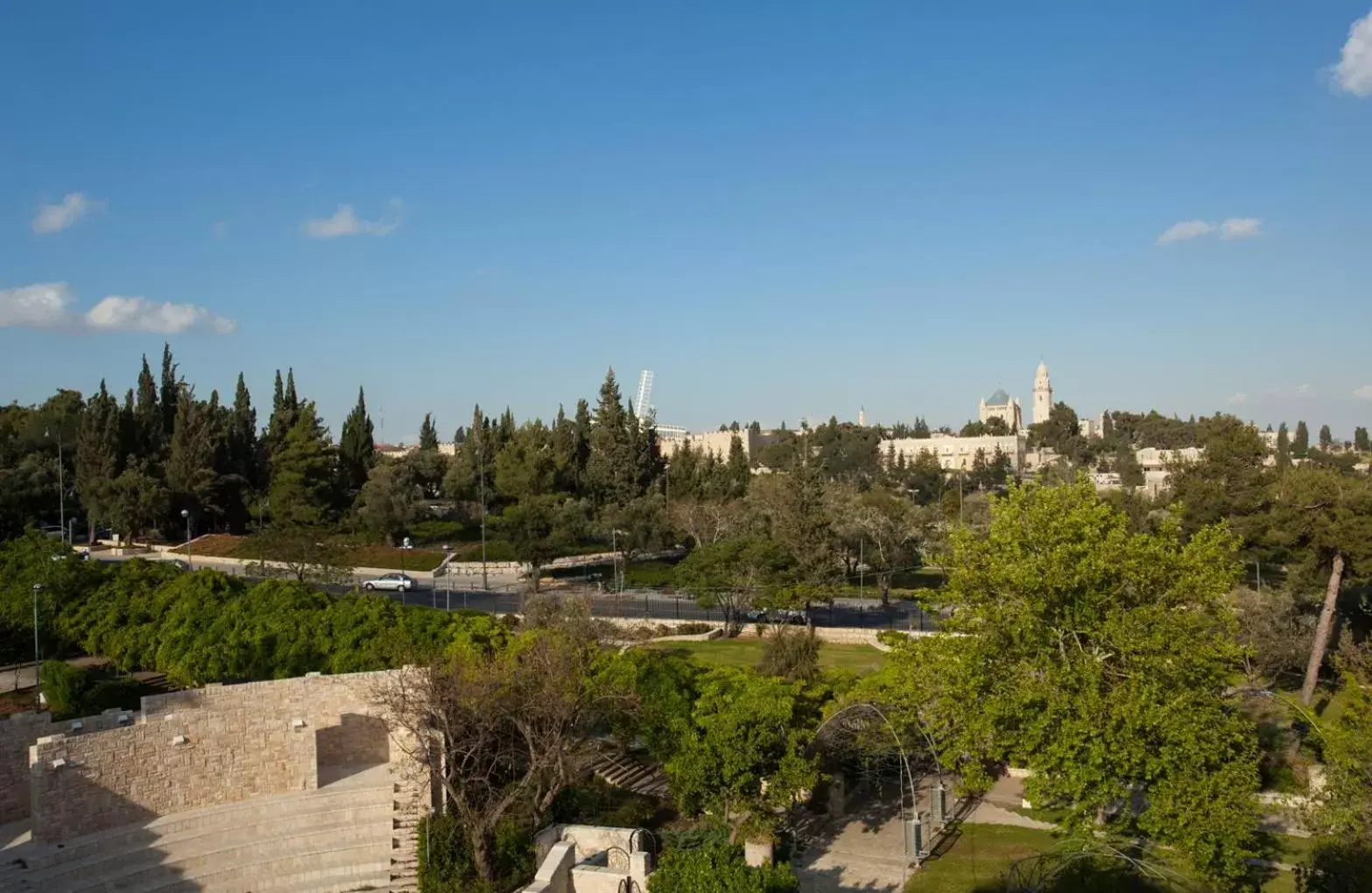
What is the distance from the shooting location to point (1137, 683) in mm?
16297

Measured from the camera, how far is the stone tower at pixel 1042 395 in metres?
188

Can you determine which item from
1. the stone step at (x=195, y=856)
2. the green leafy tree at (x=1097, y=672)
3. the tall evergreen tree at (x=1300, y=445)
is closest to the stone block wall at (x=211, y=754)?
the stone step at (x=195, y=856)

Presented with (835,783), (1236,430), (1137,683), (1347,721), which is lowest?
(835,783)

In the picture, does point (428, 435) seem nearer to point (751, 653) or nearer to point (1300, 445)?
point (751, 653)

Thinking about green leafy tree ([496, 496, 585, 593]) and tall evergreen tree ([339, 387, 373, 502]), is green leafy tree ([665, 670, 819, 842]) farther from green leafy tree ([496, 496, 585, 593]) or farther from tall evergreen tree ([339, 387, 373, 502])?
tall evergreen tree ([339, 387, 373, 502])

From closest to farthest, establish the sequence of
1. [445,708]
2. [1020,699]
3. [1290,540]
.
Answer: [1020,699] < [445,708] < [1290,540]

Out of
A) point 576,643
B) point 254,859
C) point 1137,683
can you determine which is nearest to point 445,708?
point 254,859

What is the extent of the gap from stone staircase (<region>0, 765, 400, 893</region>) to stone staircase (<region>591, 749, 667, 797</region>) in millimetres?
5221

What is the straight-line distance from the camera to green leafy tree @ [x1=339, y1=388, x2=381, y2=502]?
68.5 metres

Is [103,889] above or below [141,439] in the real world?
below

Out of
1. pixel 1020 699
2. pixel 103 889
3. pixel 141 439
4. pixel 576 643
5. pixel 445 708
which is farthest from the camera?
pixel 141 439

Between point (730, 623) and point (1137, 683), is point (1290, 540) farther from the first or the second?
point (730, 623)

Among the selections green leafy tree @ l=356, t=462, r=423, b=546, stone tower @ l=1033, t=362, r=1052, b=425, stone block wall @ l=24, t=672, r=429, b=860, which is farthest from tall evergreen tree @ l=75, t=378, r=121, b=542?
stone tower @ l=1033, t=362, r=1052, b=425

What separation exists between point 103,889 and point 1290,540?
30.8 meters
